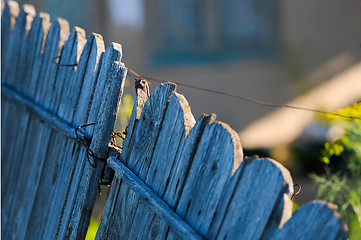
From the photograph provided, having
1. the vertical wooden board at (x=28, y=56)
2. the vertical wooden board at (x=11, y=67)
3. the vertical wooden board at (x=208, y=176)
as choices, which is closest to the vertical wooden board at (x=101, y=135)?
the vertical wooden board at (x=208, y=176)

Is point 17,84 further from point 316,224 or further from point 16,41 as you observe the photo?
point 316,224

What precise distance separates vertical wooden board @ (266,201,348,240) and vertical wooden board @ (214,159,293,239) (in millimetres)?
37

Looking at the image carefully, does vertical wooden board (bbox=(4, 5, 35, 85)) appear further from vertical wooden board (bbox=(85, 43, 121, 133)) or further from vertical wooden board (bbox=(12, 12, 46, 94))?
vertical wooden board (bbox=(85, 43, 121, 133))

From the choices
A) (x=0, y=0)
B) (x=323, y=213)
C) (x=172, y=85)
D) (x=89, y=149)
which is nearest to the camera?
(x=323, y=213)

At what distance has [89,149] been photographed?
1783 millimetres

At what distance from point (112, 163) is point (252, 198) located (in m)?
0.66

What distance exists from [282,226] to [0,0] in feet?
8.62

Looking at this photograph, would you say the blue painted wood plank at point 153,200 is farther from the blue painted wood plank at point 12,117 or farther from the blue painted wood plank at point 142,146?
the blue painted wood plank at point 12,117

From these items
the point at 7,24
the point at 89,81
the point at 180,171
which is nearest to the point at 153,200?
the point at 180,171

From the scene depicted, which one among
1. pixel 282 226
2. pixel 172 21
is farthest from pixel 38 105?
pixel 172 21

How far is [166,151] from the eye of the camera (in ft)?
4.95

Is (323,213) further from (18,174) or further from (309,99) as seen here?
(309,99)

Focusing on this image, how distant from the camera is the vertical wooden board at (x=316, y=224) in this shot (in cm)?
103

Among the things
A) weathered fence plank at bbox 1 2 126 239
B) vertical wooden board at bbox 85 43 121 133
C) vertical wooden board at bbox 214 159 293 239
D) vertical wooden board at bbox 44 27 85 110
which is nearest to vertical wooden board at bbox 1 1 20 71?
weathered fence plank at bbox 1 2 126 239
